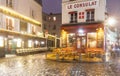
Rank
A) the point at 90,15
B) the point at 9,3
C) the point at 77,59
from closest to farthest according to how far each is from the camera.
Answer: the point at 77,59, the point at 90,15, the point at 9,3

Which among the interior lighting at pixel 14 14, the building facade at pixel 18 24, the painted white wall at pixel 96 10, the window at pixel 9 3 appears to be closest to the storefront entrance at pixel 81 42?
the painted white wall at pixel 96 10

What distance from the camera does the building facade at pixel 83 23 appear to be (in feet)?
101

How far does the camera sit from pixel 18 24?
37.9 m

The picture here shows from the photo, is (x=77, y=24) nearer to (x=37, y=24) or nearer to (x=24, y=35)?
(x=24, y=35)

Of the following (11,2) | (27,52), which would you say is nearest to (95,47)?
(27,52)

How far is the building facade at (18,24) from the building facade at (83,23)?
28.6 ft

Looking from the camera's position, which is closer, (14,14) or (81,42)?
(81,42)

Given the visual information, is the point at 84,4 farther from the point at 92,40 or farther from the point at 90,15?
the point at 92,40

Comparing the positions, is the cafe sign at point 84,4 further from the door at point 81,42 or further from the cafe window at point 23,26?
the cafe window at point 23,26

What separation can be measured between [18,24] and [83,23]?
1268cm

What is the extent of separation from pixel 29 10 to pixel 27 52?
10940mm

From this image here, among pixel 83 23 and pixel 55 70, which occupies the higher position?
pixel 83 23

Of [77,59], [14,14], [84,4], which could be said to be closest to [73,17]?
[84,4]

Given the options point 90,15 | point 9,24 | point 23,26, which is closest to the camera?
point 90,15
